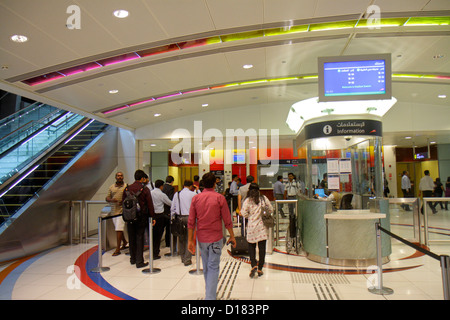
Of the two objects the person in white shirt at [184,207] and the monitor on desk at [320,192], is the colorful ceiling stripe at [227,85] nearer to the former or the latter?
the monitor on desk at [320,192]

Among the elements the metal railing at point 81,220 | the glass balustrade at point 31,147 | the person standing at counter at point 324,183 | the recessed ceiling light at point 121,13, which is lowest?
the metal railing at point 81,220

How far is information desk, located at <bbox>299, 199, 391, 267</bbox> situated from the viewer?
5504 millimetres

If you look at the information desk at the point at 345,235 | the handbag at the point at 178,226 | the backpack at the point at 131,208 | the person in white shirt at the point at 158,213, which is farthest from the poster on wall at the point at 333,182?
the backpack at the point at 131,208

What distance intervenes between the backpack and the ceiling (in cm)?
241

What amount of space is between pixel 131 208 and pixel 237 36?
3456mm

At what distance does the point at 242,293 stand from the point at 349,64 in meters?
3.86

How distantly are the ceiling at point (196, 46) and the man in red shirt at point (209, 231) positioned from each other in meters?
2.61

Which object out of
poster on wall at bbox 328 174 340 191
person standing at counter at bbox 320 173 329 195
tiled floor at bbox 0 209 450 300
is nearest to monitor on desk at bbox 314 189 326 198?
person standing at counter at bbox 320 173 329 195

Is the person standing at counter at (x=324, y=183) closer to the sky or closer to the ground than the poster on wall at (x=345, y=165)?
closer to the ground

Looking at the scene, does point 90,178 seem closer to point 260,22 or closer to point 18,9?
point 18,9

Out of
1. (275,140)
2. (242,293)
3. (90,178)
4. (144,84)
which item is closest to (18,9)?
(144,84)

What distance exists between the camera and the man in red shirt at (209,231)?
11.8 ft

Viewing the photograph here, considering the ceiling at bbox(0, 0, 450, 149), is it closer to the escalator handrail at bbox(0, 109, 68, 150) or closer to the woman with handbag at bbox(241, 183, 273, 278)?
the escalator handrail at bbox(0, 109, 68, 150)

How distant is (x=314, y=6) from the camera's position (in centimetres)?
466
